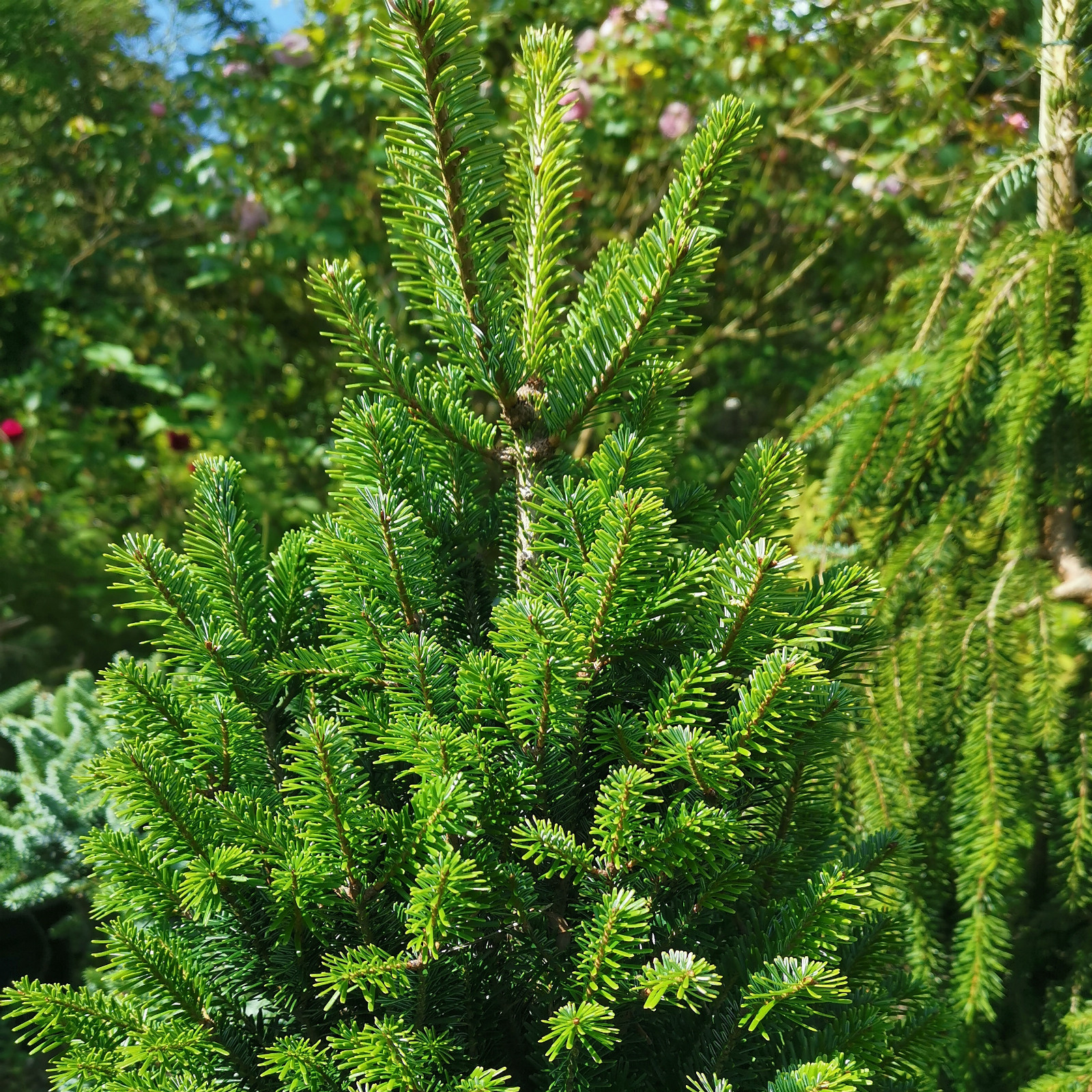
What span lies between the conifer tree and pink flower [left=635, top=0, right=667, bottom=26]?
8.22 feet

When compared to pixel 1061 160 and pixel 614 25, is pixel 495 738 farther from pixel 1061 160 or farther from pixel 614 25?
pixel 614 25

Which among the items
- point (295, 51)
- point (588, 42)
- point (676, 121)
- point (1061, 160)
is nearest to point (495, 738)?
point (1061, 160)

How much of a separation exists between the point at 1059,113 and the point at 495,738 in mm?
1310

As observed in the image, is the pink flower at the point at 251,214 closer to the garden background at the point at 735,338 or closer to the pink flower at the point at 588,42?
the garden background at the point at 735,338

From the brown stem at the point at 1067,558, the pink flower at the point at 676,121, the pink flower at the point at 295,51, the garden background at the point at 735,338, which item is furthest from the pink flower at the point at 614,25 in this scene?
the brown stem at the point at 1067,558

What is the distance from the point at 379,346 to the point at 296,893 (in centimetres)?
46

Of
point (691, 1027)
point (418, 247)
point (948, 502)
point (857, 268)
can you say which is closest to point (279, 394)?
point (857, 268)

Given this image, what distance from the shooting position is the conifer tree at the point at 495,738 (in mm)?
733

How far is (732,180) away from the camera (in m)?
0.85

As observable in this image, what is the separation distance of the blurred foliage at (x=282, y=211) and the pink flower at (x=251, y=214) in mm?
10

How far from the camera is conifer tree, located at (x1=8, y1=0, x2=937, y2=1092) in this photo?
0.73 meters

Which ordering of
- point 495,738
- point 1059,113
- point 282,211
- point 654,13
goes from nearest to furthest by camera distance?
point 495,738 → point 1059,113 → point 654,13 → point 282,211

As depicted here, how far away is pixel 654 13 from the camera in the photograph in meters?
3.07

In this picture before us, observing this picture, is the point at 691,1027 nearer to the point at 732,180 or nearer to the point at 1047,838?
the point at 732,180
